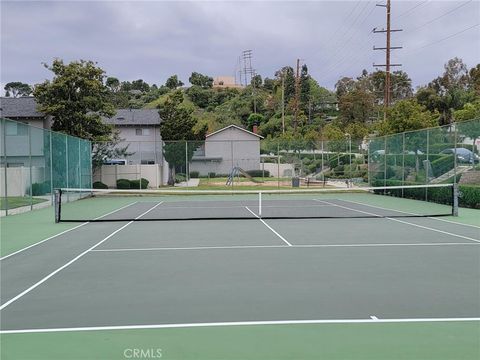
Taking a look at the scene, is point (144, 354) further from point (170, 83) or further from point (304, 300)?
point (170, 83)

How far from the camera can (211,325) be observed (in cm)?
546

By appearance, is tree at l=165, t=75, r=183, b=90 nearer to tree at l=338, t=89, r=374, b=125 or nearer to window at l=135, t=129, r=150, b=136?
tree at l=338, t=89, r=374, b=125

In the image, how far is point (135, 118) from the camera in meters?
51.9

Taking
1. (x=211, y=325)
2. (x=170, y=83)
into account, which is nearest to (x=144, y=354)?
(x=211, y=325)

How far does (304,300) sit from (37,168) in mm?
17462

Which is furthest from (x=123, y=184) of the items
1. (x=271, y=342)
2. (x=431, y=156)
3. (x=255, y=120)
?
(x=255, y=120)

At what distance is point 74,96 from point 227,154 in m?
19.9

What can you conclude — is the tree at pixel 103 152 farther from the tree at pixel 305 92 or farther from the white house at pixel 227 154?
the tree at pixel 305 92

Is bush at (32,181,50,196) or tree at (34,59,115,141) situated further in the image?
tree at (34,59,115,141)

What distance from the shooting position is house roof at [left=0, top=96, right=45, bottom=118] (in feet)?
121

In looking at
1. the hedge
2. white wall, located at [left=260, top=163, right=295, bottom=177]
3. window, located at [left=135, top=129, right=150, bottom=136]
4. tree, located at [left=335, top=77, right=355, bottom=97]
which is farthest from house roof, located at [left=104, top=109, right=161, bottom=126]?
tree, located at [left=335, top=77, right=355, bottom=97]

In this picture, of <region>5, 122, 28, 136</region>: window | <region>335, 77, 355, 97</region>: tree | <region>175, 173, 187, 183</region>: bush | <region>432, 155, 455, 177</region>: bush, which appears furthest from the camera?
<region>335, 77, 355, 97</region>: tree

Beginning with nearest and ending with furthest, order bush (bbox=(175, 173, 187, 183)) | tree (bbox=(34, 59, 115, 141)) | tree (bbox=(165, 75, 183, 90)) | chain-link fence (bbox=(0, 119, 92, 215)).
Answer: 1. chain-link fence (bbox=(0, 119, 92, 215))
2. tree (bbox=(34, 59, 115, 141))
3. bush (bbox=(175, 173, 187, 183))
4. tree (bbox=(165, 75, 183, 90))

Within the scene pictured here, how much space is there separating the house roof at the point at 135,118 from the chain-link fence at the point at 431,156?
84.3ft
